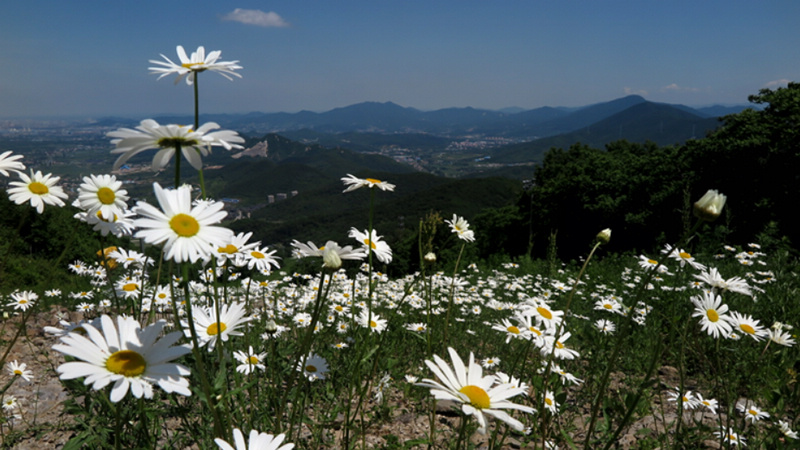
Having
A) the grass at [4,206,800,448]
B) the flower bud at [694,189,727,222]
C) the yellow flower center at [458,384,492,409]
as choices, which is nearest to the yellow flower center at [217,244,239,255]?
the grass at [4,206,800,448]

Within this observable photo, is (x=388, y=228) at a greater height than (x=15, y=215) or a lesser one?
lesser

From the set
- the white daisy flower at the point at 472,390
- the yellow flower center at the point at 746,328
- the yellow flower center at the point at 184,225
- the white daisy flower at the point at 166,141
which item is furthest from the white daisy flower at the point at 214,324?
the yellow flower center at the point at 746,328

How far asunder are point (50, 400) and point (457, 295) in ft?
15.8

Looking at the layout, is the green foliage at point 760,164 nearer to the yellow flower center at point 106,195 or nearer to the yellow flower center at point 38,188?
the yellow flower center at point 106,195

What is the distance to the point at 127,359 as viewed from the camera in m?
0.99

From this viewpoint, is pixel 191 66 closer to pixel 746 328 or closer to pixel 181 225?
pixel 181 225

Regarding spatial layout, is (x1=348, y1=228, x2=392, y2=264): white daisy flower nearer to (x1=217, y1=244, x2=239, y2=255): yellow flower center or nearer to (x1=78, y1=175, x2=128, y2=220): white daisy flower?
(x1=217, y1=244, x2=239, y2=255): yellow flower center

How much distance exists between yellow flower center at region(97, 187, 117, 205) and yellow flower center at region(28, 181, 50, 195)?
604 millimetres

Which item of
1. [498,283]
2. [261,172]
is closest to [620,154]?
[498,283]

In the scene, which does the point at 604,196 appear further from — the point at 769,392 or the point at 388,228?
the point at 388,228

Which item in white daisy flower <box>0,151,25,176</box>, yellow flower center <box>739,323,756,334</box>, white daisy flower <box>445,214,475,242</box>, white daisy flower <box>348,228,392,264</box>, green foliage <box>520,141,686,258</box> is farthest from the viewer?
green foliage <box>520,141,686,258</box>

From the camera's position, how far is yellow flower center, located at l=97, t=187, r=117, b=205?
1.70 m

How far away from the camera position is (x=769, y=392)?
2100 mm

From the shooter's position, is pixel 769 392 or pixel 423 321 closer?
pixel 769 392
